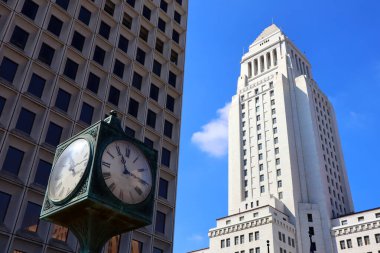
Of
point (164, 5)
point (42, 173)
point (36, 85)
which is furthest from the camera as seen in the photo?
point (164, 5)

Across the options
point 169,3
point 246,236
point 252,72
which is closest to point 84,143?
point 169,3

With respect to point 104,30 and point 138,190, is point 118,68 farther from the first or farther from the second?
point 138,190

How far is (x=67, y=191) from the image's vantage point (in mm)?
6371

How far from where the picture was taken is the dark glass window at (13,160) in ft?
79.7

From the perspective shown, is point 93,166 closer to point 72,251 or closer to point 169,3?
point 72,251

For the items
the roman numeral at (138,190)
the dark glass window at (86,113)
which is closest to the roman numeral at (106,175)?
the roman numeral at (138,190)

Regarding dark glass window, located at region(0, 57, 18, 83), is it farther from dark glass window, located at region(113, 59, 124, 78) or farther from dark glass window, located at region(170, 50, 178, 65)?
dark glass window, located at region(170, 50, 178, 65)

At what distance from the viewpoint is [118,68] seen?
113ft

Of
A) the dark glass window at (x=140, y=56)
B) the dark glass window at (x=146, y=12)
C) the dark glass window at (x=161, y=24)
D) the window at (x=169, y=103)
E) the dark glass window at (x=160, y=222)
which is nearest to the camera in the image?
the dark glass window at (x=160, y=222)

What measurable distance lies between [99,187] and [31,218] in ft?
66.4

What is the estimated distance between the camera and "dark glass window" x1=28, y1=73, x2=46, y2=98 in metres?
27.4

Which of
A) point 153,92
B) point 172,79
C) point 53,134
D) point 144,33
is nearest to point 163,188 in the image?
point 153,92

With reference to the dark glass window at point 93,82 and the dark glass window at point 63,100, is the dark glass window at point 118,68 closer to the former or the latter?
the dark glass window at point 93,82

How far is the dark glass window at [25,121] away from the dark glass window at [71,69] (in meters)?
4.74
